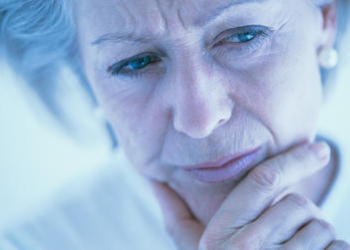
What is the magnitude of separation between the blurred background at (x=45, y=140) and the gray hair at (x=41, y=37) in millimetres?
92

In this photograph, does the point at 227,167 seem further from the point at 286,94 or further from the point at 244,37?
the point at 244,37

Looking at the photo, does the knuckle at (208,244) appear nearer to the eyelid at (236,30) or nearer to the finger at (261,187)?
the finger at (261,187)

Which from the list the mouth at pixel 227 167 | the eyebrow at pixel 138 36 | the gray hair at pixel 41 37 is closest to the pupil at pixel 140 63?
the eyebrow at pixel 138 36

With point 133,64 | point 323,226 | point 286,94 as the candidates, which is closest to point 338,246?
point 323,226

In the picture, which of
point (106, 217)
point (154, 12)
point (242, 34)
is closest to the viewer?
point (154, 12)

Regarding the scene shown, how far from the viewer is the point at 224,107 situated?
103 centimetres

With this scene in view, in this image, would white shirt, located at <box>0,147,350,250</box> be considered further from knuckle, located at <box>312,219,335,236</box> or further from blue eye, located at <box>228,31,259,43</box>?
blue eye, located at <box>228,31,259,43</box>

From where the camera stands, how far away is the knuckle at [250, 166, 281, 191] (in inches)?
44.1

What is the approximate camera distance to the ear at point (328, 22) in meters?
1.23

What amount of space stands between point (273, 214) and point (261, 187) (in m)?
0.08

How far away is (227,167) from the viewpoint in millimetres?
1161

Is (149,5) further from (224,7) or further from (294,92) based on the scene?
(294,92)

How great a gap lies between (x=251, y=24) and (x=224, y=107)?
219mm

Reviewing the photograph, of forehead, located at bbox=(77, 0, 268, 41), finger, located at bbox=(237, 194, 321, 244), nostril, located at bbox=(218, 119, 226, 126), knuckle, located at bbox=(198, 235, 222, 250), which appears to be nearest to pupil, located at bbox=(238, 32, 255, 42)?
forehead, located at bbox=(77, 0, 268, 41)
